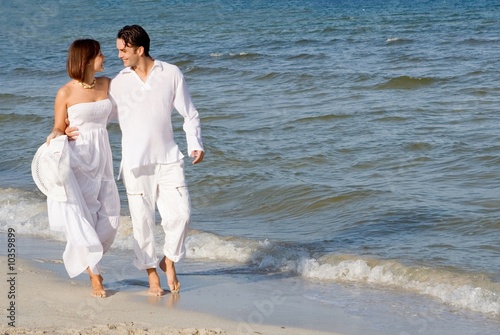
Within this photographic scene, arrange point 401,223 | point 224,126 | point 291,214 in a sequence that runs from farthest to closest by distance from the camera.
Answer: point 224,126 → point 291,214 → point 401,223

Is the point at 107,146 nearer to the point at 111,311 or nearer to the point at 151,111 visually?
the point at 151,111

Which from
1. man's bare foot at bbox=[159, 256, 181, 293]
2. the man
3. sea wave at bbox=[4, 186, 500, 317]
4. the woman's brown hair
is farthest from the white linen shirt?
sea wave at bbox=[4, 186, 500, 317]

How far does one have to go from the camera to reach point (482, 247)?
24.3ft

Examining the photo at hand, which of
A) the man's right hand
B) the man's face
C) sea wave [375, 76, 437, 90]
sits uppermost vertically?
the man's face

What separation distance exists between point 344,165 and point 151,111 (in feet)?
16.4

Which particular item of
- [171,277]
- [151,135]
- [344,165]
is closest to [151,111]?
[151,135]

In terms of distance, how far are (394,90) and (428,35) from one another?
902 cm

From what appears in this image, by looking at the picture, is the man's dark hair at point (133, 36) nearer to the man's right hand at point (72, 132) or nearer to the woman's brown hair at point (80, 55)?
the woman's brown hair at point (80, 55)

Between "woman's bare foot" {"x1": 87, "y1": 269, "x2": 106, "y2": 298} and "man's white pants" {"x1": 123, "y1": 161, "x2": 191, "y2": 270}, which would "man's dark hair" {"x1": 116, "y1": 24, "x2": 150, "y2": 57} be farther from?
"woman's bare foot" {"x1": 87, "y1": 269, "x2": 106, "y2": 298}

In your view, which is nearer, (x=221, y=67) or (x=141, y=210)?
(x=141, y=210)

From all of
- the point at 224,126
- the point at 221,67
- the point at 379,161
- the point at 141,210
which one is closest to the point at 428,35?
the point at 221,67

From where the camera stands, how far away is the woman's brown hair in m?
5.59

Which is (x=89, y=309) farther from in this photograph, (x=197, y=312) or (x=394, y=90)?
(x=394, y=90)

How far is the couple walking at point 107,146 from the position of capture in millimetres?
5641
